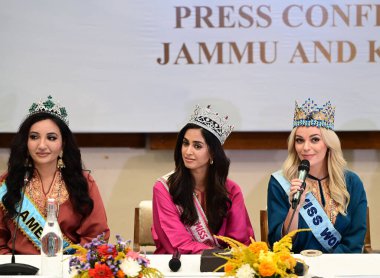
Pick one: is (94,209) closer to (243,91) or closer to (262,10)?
(243,91)

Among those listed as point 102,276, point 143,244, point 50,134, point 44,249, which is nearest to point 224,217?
point 143,244

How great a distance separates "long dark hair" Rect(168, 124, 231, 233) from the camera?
340cm

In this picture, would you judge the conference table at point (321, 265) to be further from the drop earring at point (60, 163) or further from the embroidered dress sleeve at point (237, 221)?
the drop earring at point (60, 163)

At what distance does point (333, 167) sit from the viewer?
136 inches

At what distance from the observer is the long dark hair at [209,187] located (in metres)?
3.40

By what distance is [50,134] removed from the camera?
3441mm

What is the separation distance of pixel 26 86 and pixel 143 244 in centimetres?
130

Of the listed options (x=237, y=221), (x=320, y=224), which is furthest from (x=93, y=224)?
(x=320, y=224)

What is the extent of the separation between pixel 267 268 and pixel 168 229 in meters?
1.38

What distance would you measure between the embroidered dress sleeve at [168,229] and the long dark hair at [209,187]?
44 mm

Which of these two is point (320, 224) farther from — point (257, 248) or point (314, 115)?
point (257, 248)

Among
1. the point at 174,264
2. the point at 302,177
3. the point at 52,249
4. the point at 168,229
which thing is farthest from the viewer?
the point at 168,229

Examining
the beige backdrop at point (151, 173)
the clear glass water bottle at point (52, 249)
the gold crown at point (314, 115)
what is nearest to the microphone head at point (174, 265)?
the clear glass water bottle at point (52, 249)

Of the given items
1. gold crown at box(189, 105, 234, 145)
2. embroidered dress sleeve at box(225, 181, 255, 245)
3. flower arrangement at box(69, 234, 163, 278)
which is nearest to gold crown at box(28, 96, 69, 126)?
gold crown at box(189, 105, 234, 145)
